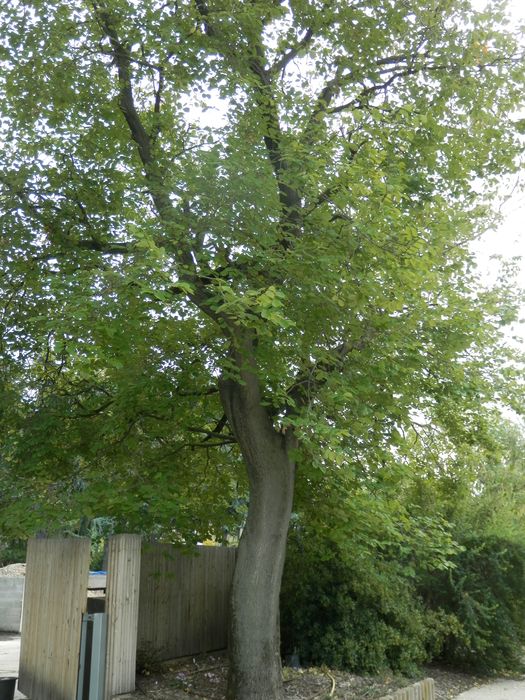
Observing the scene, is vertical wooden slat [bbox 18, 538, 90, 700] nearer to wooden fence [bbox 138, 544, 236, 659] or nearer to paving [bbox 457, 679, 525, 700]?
wooden fence [bbox 138, 544, 236, 659]

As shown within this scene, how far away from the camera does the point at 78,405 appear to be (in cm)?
1071

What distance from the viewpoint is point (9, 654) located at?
1401cm

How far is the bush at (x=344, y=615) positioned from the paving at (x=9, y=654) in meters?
4.46

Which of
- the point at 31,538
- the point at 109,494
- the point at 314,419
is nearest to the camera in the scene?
the point at 314,419

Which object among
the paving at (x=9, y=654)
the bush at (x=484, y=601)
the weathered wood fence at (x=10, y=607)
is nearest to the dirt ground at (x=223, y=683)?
the paving at (x=9, y=654)

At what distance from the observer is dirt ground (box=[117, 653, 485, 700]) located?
9133 mm

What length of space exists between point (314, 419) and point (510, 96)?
6141 mm

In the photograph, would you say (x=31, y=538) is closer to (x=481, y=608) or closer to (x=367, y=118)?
(x=367, y=118)

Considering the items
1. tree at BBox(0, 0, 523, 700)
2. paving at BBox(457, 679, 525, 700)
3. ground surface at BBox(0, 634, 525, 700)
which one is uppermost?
tree at BBox(0, 0, 523, 700)

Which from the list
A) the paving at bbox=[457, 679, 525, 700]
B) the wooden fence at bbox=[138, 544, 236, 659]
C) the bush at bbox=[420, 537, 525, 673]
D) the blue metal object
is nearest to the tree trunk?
the wooden fence at bbox=[138, 544, 236, 659]

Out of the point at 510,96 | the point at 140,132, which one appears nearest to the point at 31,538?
the point at 140,132

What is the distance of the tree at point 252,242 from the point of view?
27.5ft

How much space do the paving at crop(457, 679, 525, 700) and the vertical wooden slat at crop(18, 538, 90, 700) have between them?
651cm

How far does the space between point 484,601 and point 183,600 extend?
593cm
